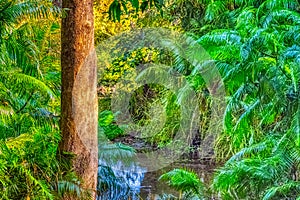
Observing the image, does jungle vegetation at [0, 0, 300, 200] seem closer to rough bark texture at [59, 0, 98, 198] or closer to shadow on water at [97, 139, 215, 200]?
rough bark texture at [59, 0, 98, 198]

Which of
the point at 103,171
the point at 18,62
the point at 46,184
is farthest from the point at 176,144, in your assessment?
the point at 18,62

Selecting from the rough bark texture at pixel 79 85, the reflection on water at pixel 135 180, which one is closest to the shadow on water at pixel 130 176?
the reflection on water at pixel 135 180

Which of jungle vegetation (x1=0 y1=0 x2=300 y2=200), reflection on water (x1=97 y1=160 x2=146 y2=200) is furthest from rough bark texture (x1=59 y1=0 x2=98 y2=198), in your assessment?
reflection on water (x1=97 y1=160 x2=146 y2=200)

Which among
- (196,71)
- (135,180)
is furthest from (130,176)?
(196,71)

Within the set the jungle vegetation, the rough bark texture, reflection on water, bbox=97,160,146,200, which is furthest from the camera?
reflection on water, bbox=97,160,146,200

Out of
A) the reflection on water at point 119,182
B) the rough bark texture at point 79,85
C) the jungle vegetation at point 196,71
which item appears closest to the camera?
the jungle vegetation at point 196,71

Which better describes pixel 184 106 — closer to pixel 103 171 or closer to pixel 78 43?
pixel 103 171

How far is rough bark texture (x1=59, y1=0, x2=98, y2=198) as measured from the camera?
228 centimetres

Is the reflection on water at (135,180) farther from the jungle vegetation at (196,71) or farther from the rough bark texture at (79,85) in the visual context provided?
the rough bark texture at (79,85)

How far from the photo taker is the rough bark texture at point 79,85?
2.28 m

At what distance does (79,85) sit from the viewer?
2.30 meters

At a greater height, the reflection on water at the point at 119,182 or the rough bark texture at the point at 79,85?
the rough bark texture at the point at 79,85

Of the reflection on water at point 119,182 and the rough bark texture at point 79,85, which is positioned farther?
the reflection on water at point 119,182

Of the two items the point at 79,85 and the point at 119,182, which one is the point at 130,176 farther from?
the point at 79,85
